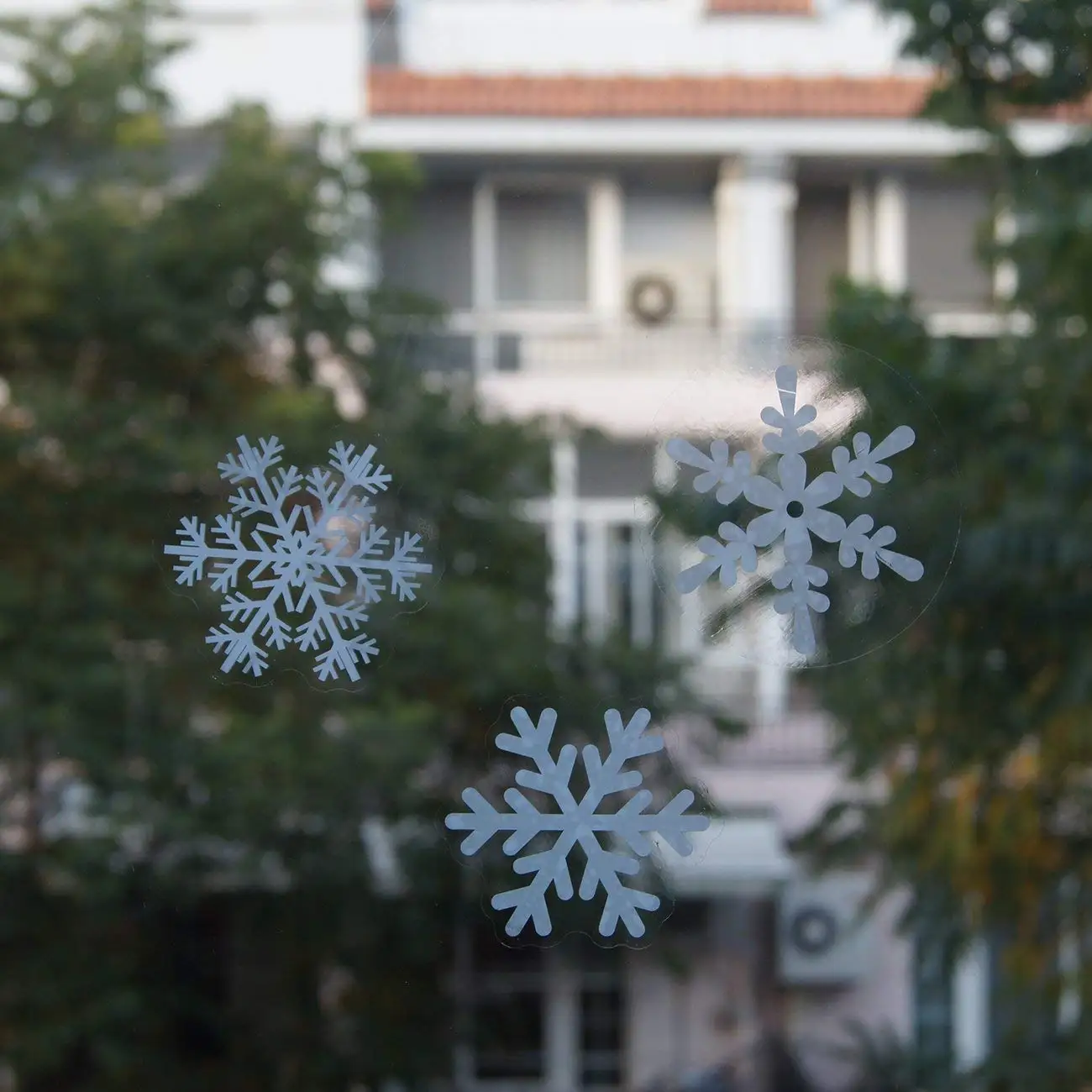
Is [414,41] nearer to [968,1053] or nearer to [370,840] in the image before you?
[370,840]

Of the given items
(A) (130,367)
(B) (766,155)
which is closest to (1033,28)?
(B) (766,155)

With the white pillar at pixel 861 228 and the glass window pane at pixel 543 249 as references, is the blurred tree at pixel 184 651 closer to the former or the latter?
the glass window pane at pixel 543 249

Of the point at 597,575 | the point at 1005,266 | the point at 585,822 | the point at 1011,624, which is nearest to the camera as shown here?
the point at 585,822

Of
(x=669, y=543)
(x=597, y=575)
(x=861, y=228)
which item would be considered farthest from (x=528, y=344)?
(x=669, y=543)

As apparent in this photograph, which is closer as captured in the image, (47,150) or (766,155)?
(766,155)

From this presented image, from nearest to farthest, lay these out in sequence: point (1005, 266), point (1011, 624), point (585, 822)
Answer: point (585, 822)
point (1011, 624)
point (1005, 266)

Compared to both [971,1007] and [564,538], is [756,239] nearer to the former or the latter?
[564,538]

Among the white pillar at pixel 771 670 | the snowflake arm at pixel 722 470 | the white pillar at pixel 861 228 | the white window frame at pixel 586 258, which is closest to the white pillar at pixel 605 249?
the white window frame at pixel 586 258
